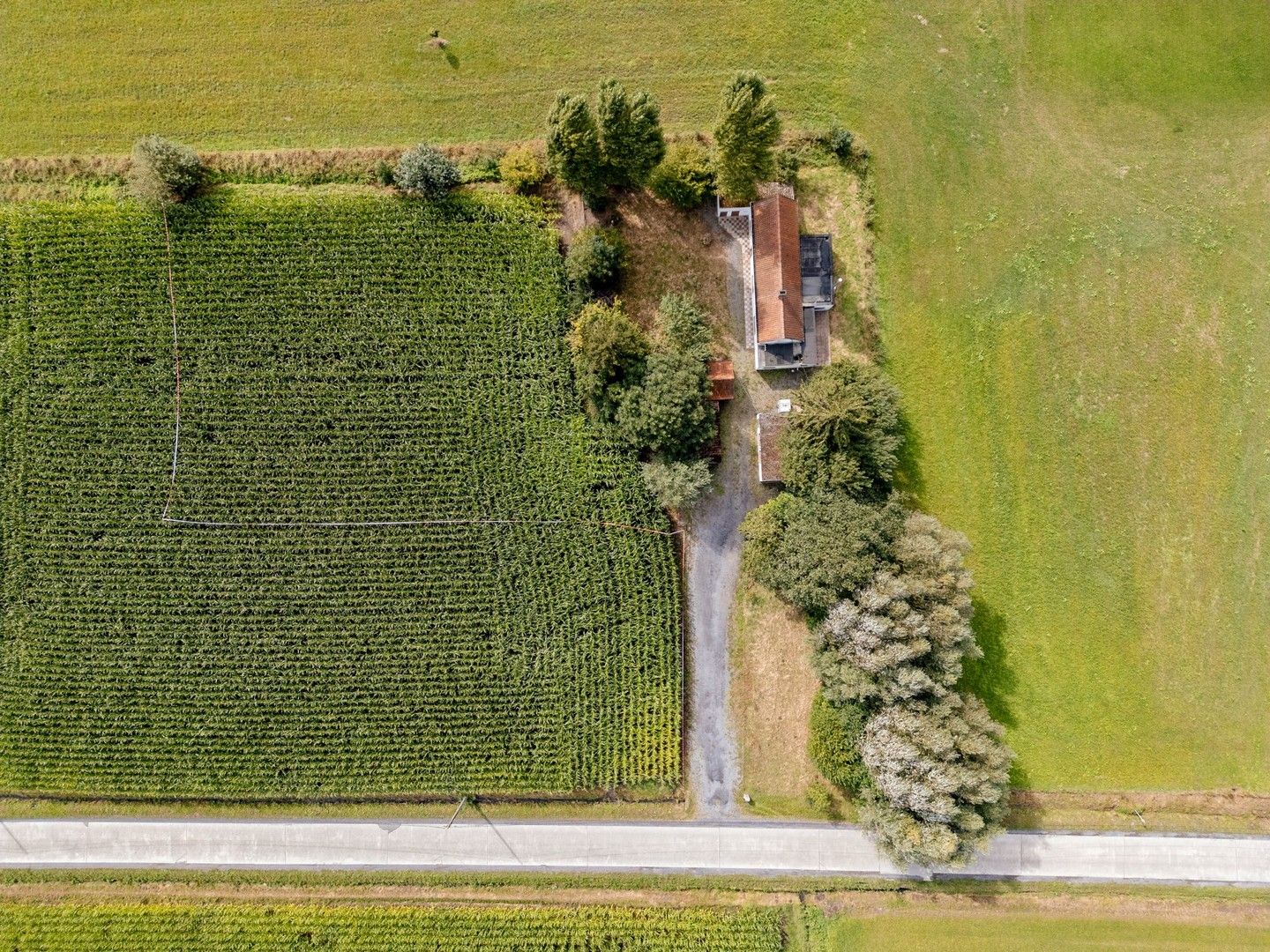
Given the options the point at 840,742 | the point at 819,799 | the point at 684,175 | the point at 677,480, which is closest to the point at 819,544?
the point at 677,480

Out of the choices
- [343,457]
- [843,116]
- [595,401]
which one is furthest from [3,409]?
[843,116]

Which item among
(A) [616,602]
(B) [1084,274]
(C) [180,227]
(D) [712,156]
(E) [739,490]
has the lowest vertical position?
(A) [616,602]

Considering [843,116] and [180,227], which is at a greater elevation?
[843,116]

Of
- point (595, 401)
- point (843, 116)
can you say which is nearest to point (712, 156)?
point (843, 116)

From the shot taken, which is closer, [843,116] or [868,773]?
[868,773]

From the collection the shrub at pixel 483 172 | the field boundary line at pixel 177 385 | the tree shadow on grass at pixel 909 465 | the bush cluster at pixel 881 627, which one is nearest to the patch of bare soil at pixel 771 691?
the bush cluster at pixel 881 627

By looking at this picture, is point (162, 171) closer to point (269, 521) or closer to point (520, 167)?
point (520, 167)

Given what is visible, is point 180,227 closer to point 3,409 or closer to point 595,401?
point 3,409

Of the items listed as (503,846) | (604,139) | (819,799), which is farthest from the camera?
(503,846)
